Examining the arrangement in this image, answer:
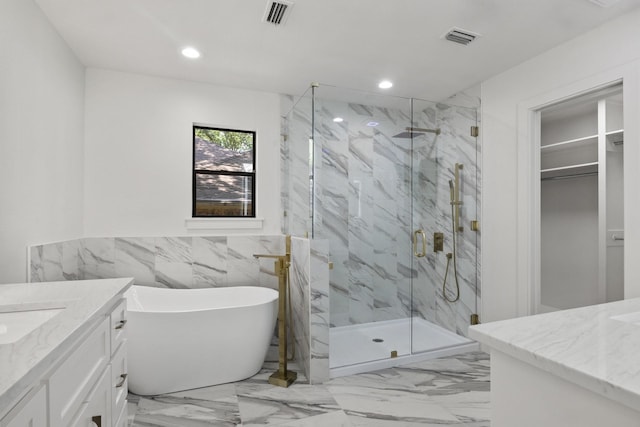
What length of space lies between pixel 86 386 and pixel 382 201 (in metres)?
2.46

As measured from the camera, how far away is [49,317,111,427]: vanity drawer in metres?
0.92

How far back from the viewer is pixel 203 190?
11.1ft

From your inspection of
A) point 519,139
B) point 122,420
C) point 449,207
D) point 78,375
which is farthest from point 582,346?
point 449,207

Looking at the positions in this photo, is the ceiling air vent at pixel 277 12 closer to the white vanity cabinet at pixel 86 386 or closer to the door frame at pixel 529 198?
the white vanity cabinet at pixel 86 386

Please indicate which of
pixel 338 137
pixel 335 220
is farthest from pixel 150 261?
pixel 338 137

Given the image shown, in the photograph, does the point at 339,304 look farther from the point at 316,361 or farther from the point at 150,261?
the point at 150,261

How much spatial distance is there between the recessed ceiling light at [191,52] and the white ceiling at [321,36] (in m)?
0.06

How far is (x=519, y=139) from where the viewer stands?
114 inches

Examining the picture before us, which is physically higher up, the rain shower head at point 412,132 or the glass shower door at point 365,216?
the rain shower head at point 412,132

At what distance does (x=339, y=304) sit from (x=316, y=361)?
576 millimetres

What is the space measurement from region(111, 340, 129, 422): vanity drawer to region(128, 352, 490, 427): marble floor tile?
2.14 feet

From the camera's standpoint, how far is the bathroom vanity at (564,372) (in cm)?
73

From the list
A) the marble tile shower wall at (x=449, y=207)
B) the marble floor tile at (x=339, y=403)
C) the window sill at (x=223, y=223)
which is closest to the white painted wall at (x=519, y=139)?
the marble tile shower wall at (x=449, y=207)

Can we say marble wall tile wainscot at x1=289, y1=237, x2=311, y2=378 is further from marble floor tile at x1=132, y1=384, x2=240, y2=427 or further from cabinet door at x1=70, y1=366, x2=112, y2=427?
cabinet door at x1=70, y1=366, x2=112, y2=427
